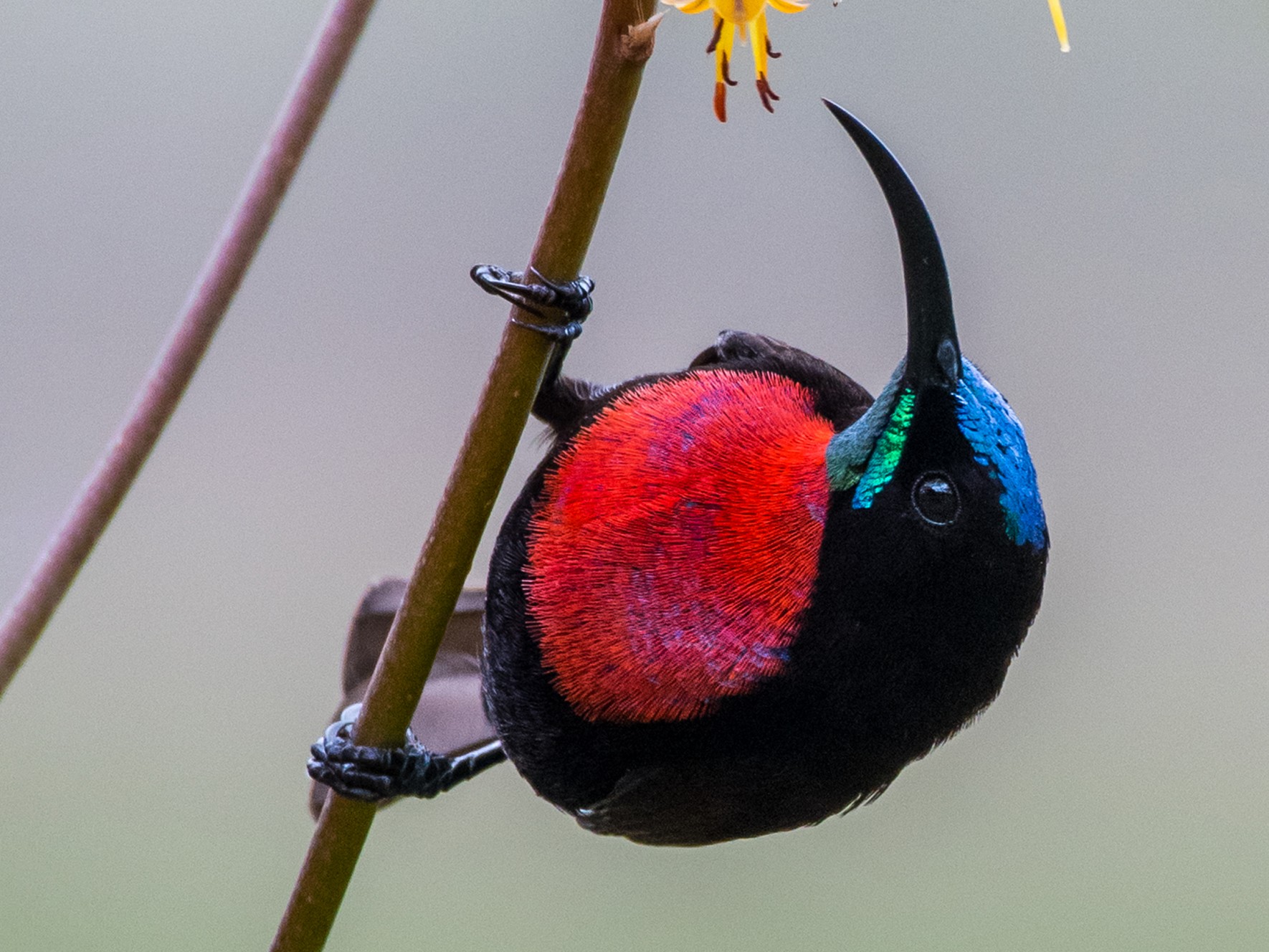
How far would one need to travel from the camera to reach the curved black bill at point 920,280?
48.6 inches

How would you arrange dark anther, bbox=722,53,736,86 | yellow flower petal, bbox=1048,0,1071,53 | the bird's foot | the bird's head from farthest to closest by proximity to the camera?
the bird's head → the bird's foot → dark anther, bbox=722,53,736,86 → yellow flower petal, bbox=1048,0,1071,53

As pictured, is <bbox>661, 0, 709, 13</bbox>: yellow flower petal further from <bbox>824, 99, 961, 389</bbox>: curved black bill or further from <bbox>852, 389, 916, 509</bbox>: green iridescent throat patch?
<bbox>852, 389, 916, 509</bbox>: green iridescent throat patch

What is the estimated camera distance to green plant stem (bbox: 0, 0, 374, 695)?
1271 mm

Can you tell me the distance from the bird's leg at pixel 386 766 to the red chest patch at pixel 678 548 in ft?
0.68

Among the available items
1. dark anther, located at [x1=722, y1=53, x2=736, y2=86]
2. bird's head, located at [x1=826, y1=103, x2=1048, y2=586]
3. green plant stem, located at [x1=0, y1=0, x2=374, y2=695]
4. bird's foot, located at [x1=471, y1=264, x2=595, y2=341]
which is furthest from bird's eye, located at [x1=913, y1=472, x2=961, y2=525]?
green plant stem, located at [x1=0, y1=0, x2=374, y2=695]

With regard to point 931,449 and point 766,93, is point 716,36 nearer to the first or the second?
point 766,93

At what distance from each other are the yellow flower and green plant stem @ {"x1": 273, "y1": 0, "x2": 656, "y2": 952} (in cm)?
5

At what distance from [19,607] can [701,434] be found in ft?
2.31

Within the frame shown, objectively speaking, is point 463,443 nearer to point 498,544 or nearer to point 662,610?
point 662,610

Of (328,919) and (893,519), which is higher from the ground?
(893,519)

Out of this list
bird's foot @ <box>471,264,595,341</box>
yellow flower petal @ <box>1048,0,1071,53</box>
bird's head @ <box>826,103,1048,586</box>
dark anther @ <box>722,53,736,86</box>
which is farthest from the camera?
bird's head @ <box>826,103,1048,586</box>

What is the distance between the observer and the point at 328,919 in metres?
1.15

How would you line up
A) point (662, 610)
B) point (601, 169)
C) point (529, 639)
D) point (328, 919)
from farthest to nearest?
point (529, 639), point (662, 610), point (328, 919), point (601, 169)

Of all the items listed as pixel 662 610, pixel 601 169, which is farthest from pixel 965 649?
pixel 601 169
